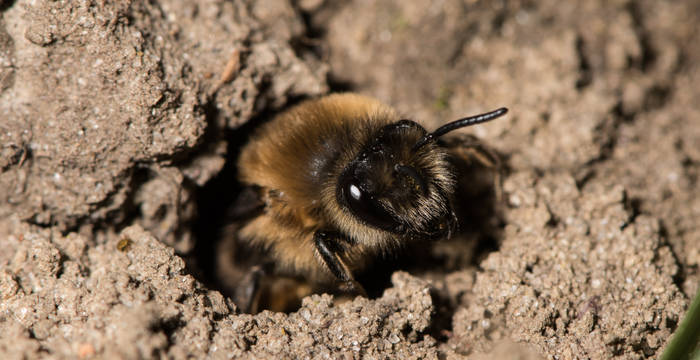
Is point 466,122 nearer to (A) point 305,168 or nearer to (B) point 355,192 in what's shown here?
(B) point 355,192

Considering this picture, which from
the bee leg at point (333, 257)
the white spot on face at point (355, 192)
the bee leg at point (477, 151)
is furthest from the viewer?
the bee leg at point (477, 151)

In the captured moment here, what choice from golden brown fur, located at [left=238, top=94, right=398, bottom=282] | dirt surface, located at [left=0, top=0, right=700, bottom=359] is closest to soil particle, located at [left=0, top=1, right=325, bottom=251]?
dirt surface, located at [left=0, top=0, right=700, bottom=359]

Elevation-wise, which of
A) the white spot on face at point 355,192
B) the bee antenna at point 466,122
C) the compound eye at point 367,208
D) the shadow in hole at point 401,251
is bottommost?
the shadow in hole at point 401,251

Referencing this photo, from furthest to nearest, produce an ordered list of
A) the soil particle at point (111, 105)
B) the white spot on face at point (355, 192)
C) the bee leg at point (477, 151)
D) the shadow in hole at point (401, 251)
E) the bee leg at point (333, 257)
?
the shadow in hole at point (401, 251) < the bee leg at point (477, 151) < the bee leg at point (333, 257) < the soil particle at point (111, 105) < the white spot on face at point (355, 192)

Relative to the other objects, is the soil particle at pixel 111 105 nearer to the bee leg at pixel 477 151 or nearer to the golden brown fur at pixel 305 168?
the golden brown fur at pixel 305 168

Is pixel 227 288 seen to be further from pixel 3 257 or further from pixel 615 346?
pixel 615 346

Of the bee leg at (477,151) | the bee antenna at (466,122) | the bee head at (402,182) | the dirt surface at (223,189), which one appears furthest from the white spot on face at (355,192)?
the bee leg at (477,151)

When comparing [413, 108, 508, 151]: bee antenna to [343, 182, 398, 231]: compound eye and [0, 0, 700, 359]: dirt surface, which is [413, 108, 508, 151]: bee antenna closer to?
[343, 182, 398, 231]: compound eye

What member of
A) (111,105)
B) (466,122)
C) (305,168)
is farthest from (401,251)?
(111,105)
